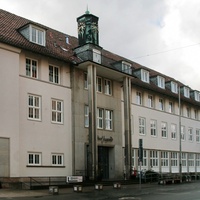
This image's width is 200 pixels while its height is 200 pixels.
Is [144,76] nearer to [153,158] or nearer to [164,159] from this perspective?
[153,158]

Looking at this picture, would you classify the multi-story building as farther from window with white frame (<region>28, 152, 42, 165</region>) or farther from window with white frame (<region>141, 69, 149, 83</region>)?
window with white frame (<region>141, 69, 149, 83</region>)

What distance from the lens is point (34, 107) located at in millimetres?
28266

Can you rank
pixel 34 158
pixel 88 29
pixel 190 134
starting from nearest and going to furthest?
pixel 34 158, pixel 88 29, pixel 190 134

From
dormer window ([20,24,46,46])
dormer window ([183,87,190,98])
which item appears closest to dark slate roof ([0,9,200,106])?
dormer window ([20,24,46,46])

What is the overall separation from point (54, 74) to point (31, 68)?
7.93 feet

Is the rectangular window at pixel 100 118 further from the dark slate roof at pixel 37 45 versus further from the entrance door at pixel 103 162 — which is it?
the dark slate roof at pixel 37 45

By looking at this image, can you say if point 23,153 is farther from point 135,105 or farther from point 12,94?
point 135,105

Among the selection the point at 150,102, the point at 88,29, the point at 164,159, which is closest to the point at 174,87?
the point at 150,102

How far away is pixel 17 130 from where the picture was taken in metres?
26.2

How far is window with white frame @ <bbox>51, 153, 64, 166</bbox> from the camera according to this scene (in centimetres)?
2905

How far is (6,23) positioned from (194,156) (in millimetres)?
31671

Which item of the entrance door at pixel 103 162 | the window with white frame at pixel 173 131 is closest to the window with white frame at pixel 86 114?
the entrance door at pixel 103 162

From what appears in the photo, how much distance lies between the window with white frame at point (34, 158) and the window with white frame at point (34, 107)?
2.63m

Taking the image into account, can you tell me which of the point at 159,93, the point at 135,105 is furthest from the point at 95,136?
the point at 159,93
